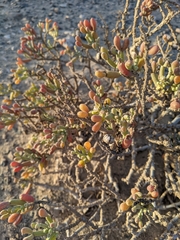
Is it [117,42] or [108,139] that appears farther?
[108,139]

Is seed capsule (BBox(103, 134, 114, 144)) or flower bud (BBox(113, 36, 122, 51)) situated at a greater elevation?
flower bud (BBox(113, 36, 122, 51))

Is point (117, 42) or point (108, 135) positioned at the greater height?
point (117, 42)

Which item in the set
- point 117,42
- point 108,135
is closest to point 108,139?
point 108,135

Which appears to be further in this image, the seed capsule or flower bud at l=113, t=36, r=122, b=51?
the seed capsule

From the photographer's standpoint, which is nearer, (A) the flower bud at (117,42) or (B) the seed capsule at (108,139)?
(A) the flower bud at (117,42)

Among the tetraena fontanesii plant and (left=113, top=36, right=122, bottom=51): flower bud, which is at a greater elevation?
(left=113, top=36, right=122, bottom=51): flower bud

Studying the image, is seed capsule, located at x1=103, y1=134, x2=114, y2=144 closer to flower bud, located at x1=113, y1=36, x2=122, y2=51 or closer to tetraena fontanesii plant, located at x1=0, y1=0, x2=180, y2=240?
tetraena fontanesii plant, located at x1=0, y1=0, x2=180, y2=240

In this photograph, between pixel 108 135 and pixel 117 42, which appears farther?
pixel 108 135

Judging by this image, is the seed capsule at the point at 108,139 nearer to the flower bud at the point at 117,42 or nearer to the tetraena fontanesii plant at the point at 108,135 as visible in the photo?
the tetraena fontanesii plant at the point at 108,135

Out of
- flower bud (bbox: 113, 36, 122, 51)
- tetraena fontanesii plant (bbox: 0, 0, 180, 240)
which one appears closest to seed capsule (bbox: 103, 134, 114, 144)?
tetraena fontanesii plant (bbox: 0, 0, 180, 240)

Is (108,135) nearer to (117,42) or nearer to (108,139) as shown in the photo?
(108,139)

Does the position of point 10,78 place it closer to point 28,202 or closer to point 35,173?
point 35,173

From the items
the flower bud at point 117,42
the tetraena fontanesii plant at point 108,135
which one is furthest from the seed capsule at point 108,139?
the flower bud at point 117,42

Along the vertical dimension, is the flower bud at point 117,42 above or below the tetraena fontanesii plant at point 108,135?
above
